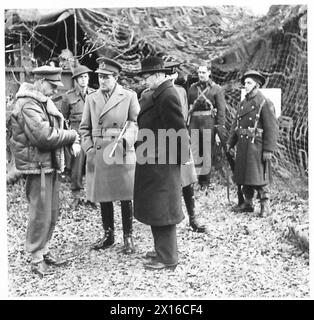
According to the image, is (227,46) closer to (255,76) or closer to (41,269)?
(255,76)

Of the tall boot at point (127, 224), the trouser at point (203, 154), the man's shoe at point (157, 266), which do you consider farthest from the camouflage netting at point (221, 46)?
the man's shoe at point (157, 266)

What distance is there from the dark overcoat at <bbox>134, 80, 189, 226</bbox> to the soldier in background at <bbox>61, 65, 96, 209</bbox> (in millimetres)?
702

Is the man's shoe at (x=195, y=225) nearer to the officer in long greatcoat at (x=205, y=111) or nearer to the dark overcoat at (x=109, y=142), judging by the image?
the officer in long greatcoat at (x=205, y=111)

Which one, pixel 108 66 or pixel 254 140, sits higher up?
pixel 108 66

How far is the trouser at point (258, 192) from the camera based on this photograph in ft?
16.8

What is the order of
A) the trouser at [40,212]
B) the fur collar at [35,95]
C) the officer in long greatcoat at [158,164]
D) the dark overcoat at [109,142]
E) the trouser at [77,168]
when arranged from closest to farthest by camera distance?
1. the officer in long greatcoat at [158,164]
2. the fur collar at [35,95]
3. the trouser at [40,212]
4. the dark overcoat at [109,142]
5. the trouser at [77,168]

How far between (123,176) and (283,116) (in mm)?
1667

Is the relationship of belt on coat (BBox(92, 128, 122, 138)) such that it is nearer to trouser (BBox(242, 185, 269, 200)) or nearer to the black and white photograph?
the black and white photograph

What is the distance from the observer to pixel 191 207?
511 centimetres

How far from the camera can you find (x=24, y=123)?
15.0 feet

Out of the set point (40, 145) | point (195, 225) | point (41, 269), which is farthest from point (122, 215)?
point (40, 145)

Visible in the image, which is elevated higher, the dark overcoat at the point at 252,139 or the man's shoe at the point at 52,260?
the dark overcoat at the point at 252,139

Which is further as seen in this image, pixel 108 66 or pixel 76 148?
pixel 108 66

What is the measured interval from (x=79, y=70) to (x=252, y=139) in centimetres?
185
